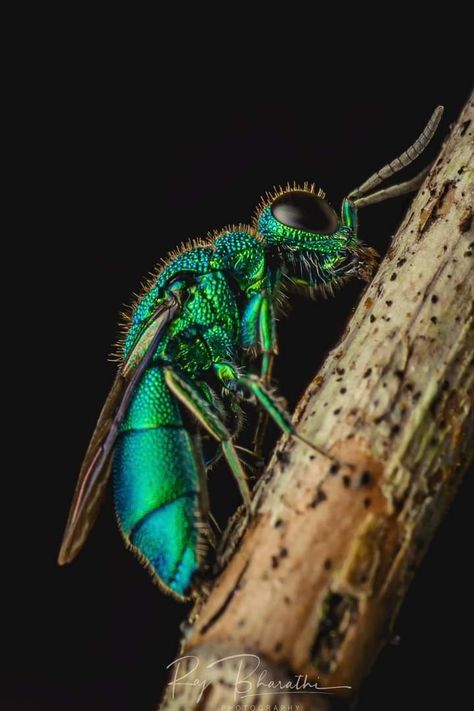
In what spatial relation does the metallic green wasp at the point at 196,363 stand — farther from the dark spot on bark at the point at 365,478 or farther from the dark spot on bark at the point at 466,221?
the dark spot on bark at the point at 466,221

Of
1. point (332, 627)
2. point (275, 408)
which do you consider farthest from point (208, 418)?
point (332, 627)

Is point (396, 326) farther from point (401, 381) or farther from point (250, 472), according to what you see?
point (250, 472)

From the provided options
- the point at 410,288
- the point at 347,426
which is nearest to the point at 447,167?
the point at 410,288

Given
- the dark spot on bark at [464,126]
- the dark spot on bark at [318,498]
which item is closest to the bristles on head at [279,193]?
the dark spot on bark at [464,126]

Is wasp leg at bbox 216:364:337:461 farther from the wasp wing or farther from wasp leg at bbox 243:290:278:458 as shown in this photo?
the wasp wing

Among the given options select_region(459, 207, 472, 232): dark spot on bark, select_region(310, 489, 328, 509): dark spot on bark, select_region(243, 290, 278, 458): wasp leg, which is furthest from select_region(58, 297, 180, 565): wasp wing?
select_region(459, 207, 472, 232): dark spot on bark
